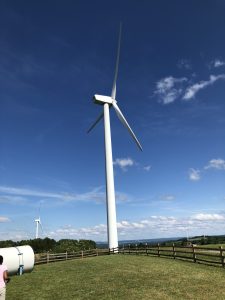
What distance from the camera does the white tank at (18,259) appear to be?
22.6 metres

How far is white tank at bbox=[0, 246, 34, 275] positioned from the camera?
22.6 m

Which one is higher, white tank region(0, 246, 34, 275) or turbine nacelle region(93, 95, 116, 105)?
turbine nacelle region(93, 95, 116, 105)

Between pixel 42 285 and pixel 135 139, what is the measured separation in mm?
30222

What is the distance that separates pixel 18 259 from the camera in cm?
2325

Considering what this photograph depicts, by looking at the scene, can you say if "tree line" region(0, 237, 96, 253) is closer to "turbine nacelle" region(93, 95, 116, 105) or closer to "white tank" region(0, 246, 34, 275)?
"turbine nacelle" region(93, 95, 116, 105)

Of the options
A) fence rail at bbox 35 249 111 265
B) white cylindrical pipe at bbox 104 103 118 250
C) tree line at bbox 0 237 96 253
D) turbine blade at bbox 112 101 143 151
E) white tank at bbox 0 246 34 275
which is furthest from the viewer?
tree line at bbox 0 237 96 253

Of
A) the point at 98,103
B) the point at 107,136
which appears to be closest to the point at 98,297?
the point at 107,136

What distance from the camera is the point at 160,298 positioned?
13.4 metres

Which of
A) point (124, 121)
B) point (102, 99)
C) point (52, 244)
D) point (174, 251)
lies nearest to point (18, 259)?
point (174, 251)

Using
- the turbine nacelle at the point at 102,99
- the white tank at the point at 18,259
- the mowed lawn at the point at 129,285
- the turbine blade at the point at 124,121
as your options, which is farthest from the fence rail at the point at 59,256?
the turbine nacelle at the point at 102,99

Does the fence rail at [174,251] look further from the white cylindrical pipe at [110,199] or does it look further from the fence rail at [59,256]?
the fence rail at [59,256]

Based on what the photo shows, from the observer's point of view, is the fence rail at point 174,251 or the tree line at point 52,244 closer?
the fence rail at point 174,251

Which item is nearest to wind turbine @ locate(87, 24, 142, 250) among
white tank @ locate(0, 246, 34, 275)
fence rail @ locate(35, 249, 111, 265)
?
fence rail @ locate(35, 249, 111, 265)

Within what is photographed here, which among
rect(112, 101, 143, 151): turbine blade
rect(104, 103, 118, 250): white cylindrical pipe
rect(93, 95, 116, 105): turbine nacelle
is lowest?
rect(104, 103, 118, 250): white cylindrical pipe
